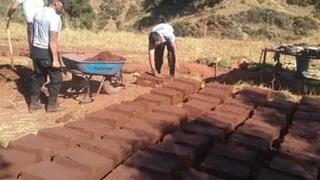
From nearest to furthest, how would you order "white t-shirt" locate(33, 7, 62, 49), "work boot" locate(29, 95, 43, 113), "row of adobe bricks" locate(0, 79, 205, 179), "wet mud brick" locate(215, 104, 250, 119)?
"row of adobe bricks" locate(0, 79, 205, 179) < "wet mud brick" locate(215, 104, 250, 119) < "white t-shirt" locate(33, 7, 62, 49) < "work boot" locate(29, 95, 43, 113)

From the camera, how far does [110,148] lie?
474cm

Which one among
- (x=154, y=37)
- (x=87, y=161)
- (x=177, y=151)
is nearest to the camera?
(x=87, y=161)

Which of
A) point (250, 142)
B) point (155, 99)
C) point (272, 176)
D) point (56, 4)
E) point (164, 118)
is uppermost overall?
point (56, 4)

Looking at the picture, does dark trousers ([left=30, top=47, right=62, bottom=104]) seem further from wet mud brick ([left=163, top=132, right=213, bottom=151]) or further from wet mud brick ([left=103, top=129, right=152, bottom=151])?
wet mud brick ([left=163, top=132, right=213, bottom=151])

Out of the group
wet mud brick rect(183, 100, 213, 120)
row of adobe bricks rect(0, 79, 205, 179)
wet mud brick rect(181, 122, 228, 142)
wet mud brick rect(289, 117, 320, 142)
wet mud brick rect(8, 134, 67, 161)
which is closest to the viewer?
row of adobe bricks rect(0, 79, 205, 179)

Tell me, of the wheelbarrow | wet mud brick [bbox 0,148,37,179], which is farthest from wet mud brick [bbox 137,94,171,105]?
wet mud brick [bbox 0,148,37,179]

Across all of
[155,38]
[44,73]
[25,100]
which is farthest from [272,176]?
[155,38]

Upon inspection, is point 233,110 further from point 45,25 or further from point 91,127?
point 45,25

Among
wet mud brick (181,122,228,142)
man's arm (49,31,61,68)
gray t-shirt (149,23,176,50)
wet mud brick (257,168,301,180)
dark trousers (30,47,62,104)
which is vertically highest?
gray t-shirt (149,23,176,50)

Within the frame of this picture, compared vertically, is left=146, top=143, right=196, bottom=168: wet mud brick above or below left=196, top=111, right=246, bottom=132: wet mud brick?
below

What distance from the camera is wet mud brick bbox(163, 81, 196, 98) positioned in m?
7.45

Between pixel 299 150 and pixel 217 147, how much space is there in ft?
2.72

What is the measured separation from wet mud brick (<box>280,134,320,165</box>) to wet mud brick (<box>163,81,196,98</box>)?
2392 millimetres

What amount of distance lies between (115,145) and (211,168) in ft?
3.40
